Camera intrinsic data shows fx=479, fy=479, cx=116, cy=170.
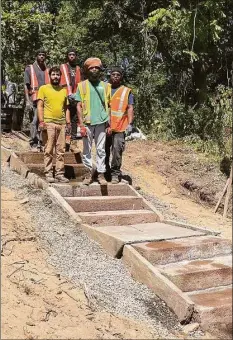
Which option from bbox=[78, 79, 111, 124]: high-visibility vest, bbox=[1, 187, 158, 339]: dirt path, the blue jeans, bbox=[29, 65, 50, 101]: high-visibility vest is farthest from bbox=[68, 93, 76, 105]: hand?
bbox=[1, 187, 158, 339]: dirt path

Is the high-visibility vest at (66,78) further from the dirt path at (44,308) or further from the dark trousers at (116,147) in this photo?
the dirt path at (44,308)

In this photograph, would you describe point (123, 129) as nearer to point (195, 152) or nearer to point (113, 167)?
point (113, 167)

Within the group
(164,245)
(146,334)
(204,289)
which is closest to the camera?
(146,334)

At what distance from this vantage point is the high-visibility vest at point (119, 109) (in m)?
6.45

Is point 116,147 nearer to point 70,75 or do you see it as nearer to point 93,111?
point 93,111

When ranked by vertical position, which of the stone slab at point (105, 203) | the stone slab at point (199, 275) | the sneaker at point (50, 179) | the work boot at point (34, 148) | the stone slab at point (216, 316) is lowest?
the stone slab at point (216, 316)

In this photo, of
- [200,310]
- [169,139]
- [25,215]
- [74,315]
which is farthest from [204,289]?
[169,139]

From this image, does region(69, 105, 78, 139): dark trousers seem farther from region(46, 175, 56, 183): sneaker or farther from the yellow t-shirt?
Answer: region(46, 175, 56, 183): sneaker

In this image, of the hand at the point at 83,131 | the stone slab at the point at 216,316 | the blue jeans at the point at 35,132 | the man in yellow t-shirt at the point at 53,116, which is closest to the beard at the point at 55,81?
the man in yellow t-shirt at the point at 53,116

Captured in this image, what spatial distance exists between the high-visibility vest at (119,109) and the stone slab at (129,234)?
1.57m

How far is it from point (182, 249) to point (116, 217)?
49.2 inches

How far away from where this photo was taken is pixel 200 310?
389 cm

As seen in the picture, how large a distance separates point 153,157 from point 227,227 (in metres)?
3.37

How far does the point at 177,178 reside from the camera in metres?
8.37
